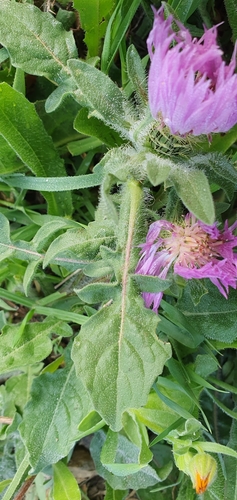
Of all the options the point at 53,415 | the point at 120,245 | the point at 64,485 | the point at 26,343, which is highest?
the point at 120,245

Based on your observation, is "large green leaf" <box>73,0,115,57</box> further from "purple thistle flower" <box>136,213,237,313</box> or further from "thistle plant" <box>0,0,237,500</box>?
"purple thistle flower" <box>136,213,237,313</box>

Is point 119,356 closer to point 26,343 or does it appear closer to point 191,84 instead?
point 26,343

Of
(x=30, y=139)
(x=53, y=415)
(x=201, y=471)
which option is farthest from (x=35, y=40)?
(x=201, y=471)

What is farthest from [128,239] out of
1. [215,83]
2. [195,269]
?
[215,83]

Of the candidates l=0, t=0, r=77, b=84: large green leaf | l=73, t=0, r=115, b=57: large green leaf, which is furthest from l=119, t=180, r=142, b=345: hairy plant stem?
l=73, t=0, r=115, b=57: large green leaf

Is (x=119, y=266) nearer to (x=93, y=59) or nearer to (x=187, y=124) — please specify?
(x=187, y=124)

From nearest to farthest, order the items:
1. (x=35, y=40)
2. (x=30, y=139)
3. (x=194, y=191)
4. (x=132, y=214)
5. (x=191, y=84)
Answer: (x=191, y=84)
(x=194, y=191)
(x=132, y=214)
(x=35, y=40)
(x=30, y=139)
